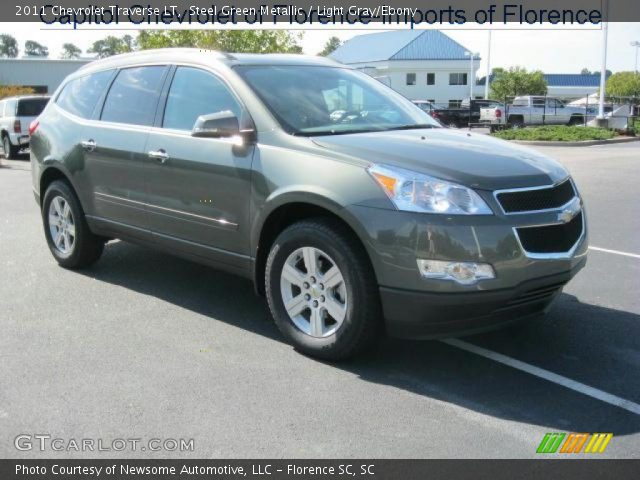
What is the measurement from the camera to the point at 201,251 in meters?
5.12

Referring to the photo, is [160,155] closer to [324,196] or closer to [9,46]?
[324,196]

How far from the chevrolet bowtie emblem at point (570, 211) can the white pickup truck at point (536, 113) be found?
27968 millimetres

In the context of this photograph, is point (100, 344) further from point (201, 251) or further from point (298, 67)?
point (298, 67)

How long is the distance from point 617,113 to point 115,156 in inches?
1176

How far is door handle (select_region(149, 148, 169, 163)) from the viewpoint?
5215 millimetres

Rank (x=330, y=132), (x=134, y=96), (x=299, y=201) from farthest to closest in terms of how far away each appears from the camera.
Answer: (x=134, y=96)
(x=330, y=132)
(x=299, y=201)

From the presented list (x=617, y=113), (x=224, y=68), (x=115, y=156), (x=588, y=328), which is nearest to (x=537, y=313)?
(x=588, y=328)

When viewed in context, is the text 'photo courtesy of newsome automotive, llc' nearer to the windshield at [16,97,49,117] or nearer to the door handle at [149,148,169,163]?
the door handle at [149,148,169,163]

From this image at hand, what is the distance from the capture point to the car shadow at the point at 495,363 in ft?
12.3

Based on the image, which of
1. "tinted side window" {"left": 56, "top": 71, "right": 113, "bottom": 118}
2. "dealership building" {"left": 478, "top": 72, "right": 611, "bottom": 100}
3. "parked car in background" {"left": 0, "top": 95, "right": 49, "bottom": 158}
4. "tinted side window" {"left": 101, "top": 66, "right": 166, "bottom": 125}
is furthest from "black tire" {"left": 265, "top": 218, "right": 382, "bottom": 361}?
"dealership building" {"left": 478, "top": 72, "right": 611, "bottom": 100}

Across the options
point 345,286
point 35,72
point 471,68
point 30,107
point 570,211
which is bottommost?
point 345,286

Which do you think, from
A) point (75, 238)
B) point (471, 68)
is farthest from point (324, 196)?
point (471, 68)

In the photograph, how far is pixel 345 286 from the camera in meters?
4.21

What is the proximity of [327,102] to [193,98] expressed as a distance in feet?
A: 3.14
